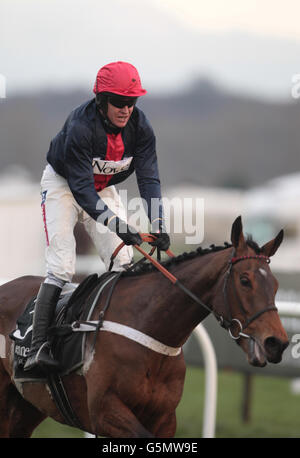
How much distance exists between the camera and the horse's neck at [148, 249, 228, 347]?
3387mm

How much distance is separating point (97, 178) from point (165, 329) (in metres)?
0.98

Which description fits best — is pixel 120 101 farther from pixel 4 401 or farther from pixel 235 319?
pixel 4 401

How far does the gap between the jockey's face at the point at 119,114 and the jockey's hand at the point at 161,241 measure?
588 mm

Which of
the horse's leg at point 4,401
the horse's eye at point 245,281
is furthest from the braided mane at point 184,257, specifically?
the horse's leg at point 4,401

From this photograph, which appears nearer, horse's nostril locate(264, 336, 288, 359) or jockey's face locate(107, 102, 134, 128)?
horse's nostril locate(264, 336, 288, 359)

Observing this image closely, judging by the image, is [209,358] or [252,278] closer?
[252,278]

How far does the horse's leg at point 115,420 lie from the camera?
330 cm

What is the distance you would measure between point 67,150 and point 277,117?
79.5ft

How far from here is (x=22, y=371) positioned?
13.1 ft

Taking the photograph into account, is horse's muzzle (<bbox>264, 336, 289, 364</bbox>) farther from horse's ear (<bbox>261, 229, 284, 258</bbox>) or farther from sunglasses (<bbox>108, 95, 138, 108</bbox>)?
sunglasses (<bbox>108, 95, 138, 108</bbox>)

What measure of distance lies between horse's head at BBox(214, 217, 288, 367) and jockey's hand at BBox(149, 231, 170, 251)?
471mm

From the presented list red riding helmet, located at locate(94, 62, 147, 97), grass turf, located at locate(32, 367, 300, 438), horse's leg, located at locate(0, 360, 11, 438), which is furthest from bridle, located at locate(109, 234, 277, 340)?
grass turf, located at locate(32, 367, 300, 438)
